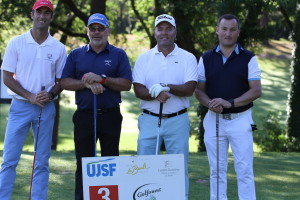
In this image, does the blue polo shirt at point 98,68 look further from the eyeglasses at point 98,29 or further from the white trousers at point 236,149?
the white trousers at point 236,149

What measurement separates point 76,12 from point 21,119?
490 inches

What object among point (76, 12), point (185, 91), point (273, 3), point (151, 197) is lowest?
point (151, 197)

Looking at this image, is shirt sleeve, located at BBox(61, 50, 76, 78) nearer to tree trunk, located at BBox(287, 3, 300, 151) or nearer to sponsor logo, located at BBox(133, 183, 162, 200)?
sponsor logo, located at BBox(133, 183, 162, 200)

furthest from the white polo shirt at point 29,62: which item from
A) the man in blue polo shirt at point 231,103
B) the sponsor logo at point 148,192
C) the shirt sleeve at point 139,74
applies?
the man in blue polo shirt at point 231,103

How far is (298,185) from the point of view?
27.1 feet

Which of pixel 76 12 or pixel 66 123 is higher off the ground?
pixel 76 12

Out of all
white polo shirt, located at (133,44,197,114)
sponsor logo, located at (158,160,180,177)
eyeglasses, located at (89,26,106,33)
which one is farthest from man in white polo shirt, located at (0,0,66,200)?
sponsor logo, located at (158,160,180,177)

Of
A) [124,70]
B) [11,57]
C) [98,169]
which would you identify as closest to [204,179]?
[124,70]

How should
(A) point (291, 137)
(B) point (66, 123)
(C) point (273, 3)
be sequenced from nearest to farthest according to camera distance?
1. (C) point (273, 3)
2. (A) point (291, 137)
3. (B) point (66, 123)

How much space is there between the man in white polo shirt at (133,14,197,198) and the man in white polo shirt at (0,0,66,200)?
95 cm

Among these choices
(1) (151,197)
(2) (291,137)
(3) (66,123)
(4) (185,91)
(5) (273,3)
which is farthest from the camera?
(3) (66,123)

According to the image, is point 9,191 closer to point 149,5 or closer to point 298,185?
point 298,185

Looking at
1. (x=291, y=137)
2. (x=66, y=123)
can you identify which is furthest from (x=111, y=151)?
(x=66, y=123)

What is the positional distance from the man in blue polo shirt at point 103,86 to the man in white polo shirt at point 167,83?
0.24 meters
